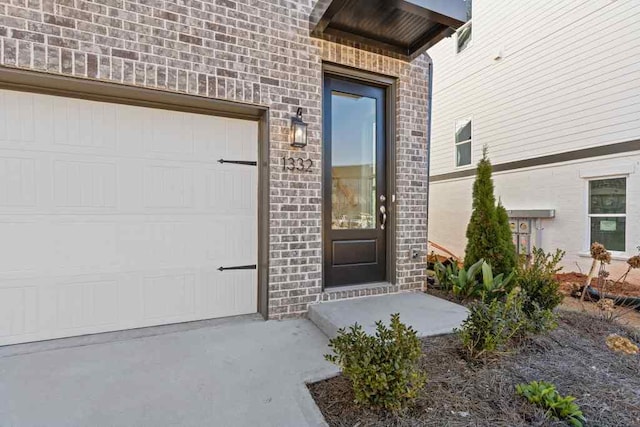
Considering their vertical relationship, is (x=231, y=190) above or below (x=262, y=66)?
below

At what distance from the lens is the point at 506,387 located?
6.28ft

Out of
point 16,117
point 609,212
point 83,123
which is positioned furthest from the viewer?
point 609,212

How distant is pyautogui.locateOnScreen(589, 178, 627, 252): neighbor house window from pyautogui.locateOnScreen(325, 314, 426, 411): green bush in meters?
5.30

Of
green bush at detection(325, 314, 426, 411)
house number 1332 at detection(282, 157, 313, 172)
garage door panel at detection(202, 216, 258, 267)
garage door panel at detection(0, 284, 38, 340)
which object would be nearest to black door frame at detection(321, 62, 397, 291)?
house number 1332 at detection(282, 157, 313, 172)

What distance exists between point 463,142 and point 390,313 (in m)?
6.33

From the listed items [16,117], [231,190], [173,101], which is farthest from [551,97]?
[16,117]

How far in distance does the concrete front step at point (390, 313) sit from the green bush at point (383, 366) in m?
0.83

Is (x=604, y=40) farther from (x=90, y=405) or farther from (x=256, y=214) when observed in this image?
(x=90, y=405)

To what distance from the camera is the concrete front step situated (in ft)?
8.77

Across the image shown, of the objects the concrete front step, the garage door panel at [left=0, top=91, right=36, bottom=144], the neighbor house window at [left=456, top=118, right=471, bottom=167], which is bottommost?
the concrete front step

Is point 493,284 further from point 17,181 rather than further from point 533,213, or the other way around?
point 17,181

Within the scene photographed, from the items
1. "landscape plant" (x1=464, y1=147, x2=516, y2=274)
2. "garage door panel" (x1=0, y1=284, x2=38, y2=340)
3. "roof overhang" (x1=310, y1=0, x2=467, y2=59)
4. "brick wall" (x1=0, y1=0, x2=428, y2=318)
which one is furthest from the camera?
"landscape plant" (x1=464, y1=147, x2=516, y2=274)

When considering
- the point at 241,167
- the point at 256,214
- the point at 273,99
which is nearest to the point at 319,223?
the point at 256,214

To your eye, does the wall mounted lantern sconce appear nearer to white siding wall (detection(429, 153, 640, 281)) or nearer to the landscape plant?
the landscape plant
